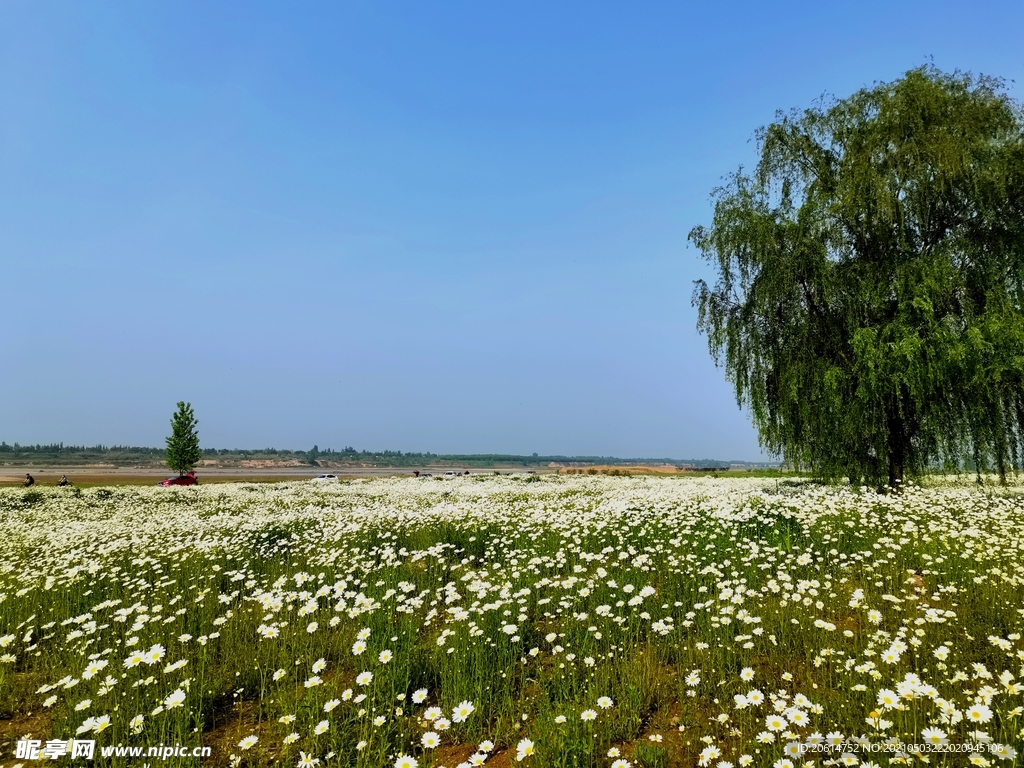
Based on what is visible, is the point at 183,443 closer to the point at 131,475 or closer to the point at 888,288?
the point at 131,475

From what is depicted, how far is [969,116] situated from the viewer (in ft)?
49.9

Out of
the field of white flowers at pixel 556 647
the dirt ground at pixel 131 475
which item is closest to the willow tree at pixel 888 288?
the field of white flowers at pixel 556 647

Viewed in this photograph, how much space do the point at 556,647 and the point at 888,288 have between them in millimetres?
14787

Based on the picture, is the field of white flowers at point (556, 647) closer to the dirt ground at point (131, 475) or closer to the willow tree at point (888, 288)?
the willow tree at point (888, 288)

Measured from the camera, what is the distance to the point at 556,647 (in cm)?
506

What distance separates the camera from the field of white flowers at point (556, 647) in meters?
3.79

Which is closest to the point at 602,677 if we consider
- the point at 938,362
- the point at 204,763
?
the point at 204,763

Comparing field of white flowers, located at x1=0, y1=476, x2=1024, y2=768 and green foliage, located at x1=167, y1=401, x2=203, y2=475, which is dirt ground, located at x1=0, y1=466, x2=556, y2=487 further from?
field of white flowers, located at x1=0, y1=476, x2=1024, y2=768

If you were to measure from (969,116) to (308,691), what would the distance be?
20607 mm

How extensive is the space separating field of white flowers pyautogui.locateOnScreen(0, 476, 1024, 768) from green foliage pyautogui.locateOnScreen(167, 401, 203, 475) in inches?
1724

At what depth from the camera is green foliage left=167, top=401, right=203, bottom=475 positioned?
4866 centimetres

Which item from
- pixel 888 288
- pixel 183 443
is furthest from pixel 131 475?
pixel 888 288

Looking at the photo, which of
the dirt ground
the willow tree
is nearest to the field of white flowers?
the willow tree

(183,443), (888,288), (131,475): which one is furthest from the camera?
(131,475)
